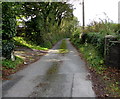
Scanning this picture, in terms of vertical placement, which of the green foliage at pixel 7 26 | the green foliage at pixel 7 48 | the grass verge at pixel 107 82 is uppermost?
the green foliage at pixel 7 26

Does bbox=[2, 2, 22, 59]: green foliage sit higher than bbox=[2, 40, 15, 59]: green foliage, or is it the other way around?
bbox=[2, 2, 22, 59]: green foliage

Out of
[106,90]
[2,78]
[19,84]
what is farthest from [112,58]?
[2,78]

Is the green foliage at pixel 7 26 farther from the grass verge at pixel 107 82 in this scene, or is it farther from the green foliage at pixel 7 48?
the grass verge at pixel 107 82

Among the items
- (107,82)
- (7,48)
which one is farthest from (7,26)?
(107,82)

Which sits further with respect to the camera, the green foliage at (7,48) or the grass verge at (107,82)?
the green foliage at (7,48)

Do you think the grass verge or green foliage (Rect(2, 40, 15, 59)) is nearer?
the grass verge

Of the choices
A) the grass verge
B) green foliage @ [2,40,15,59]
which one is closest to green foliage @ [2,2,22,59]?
green foliage @ [2,40,15,59]

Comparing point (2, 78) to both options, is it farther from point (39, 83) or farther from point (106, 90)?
point (106, 90)

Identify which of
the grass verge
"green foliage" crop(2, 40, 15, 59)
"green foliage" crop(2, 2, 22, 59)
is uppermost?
"green foliage" crop(2, 2, 22, 59)

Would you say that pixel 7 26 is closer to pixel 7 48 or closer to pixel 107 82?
pixel 7 48

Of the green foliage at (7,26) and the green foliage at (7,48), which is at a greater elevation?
the green foliage at (7,26)

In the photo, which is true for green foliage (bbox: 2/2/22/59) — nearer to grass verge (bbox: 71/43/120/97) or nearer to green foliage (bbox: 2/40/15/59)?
green foliage (bbox: 2/40/15/59)

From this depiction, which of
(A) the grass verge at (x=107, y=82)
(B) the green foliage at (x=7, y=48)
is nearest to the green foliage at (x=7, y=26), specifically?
(B) the green foliage at (x=7, y=48)

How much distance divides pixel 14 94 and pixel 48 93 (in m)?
1.07
